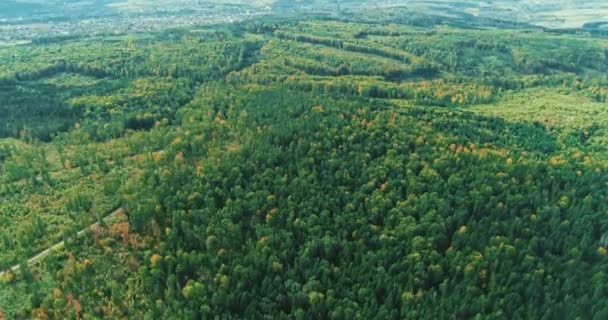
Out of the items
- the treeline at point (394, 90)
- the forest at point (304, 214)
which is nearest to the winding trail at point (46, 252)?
the forest at point (304, 214)

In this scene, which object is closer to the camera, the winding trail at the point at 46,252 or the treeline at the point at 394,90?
the winding trail at the point at 46,252

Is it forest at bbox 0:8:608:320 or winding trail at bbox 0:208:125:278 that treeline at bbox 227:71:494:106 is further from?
winding trail at bbox 0:208:125:278

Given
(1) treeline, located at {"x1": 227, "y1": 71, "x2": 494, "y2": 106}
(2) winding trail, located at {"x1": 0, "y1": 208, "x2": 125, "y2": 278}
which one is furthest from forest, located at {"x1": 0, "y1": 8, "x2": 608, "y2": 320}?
(1) treeline, located at {"x1": 227, "y1": 71, "x2": 494, "y2": 106}

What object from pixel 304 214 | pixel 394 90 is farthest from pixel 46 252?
pixel 394 90

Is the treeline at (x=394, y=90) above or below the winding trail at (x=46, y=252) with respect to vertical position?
above

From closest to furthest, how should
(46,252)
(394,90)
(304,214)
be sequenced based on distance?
1. (46,252)
2. (304,214)
3. (394,90)

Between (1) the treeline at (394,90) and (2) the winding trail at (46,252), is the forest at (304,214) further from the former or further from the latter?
(1) the treeline at (394,90)

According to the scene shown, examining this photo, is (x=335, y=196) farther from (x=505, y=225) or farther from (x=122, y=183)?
(x=122, y=183)

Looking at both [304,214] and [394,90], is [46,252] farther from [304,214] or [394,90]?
[394,90]
